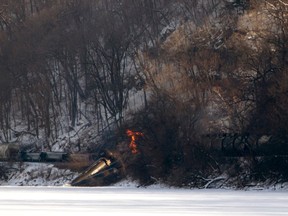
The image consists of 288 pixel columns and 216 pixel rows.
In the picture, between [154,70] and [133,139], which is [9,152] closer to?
[154,70]

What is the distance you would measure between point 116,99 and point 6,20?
16.5 m

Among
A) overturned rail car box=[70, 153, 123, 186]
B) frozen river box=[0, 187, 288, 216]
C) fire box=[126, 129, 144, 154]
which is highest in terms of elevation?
frozen river box=[0, 187, 288, 216]

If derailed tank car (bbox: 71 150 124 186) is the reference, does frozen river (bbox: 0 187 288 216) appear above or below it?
above

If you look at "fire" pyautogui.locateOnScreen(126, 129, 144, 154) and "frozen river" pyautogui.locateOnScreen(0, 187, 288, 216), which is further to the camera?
"fire" pyautogui.locateOnScreen(126, 129, 144, 154)

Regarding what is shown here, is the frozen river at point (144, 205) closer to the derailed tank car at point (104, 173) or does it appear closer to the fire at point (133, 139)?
the fire at point (133, 139)

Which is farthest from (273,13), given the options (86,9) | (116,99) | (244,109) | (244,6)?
(86,9)

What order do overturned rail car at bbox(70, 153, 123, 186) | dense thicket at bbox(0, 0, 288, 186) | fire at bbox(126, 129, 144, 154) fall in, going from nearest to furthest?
dense thicket at bbox(0, 0, 288, 186) → fire at bbox(126, 129, 144, 154) → overturned rail car at bbox(70, 153, 123, 186)

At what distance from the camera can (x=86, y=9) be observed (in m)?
70.8

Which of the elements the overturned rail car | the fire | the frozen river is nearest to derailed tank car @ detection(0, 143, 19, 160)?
the overturned rail car

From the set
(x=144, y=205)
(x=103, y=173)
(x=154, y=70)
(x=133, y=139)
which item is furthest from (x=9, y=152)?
Answer: (x=144, y=205)

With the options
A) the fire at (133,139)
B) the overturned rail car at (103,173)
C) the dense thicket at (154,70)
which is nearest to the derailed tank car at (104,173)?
the overturned rail car at (103,173)

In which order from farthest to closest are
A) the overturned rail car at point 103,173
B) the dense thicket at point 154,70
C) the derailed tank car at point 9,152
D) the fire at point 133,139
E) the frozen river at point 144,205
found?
1. the derailed tank car at point 9,152
2. the overturned rail car at point 103,173
3. the fire at point 133,139
4. the dense thicket at point 154,70
5. the frozen river at point 144,205

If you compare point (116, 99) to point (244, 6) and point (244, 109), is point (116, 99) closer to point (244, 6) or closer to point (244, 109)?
point (244, 6)

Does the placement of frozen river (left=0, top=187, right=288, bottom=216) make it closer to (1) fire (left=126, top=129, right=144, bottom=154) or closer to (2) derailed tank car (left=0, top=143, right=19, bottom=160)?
(1) fire (left=126, top=129, right=144, bottom=154)
